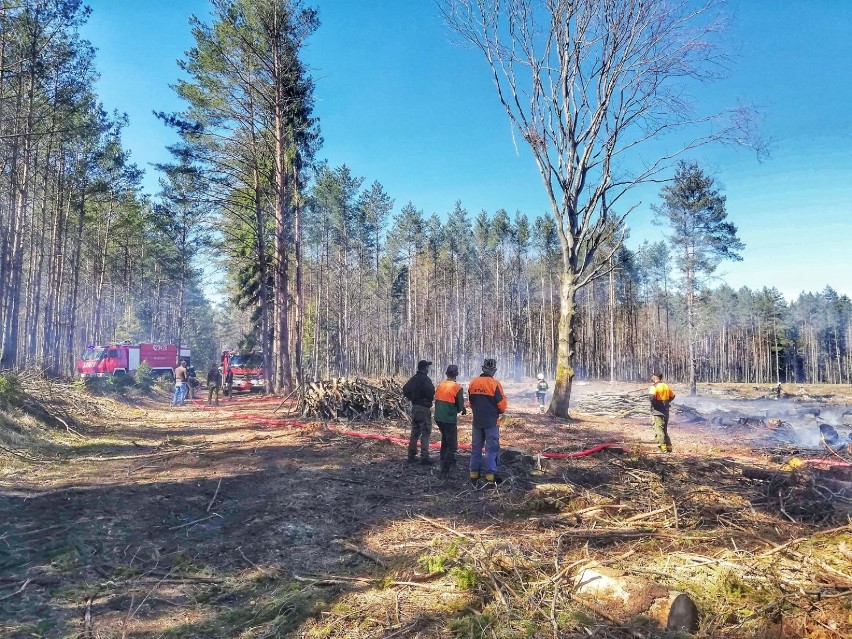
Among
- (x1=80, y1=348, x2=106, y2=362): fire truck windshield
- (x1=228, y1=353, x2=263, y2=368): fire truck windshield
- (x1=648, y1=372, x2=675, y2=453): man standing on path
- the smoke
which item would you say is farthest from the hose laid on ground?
(x1=80, y1=348, x2=106, y2=362): fire truck windshield

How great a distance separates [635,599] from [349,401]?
36.4ft

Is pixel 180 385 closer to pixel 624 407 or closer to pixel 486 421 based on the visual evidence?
pixel 486 421

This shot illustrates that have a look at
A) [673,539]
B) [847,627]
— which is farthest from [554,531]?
[847,627]

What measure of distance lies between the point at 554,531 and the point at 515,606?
1.78 meters

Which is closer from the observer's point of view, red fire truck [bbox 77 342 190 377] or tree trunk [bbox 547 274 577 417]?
tree trunk [bbox 547 274 577 417]

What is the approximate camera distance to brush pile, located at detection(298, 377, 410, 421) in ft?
45.6

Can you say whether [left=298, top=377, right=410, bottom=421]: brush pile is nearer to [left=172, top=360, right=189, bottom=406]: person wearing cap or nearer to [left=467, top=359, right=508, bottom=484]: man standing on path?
[left=467, top=359, right=508, bottom=484]: man standing on path

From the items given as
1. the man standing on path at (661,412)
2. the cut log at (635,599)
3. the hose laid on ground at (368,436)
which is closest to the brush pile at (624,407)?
the man standing on path at (661,412)

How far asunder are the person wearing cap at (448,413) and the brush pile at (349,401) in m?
Result: 5.76

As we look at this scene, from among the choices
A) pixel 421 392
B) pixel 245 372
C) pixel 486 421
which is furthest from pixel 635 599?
pixel 245 372

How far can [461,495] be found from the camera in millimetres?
7164

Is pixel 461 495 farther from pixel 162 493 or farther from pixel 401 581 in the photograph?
pixel 162 493

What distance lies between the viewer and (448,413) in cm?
822

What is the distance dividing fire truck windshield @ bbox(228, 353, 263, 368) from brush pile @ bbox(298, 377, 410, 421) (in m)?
12.6
